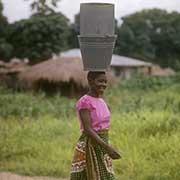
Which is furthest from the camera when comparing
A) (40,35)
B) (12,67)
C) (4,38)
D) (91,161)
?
(12,67)

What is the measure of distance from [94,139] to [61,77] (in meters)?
18.3

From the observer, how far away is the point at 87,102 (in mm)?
4215

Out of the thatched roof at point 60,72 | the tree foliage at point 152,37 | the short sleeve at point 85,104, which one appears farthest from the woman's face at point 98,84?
the tree foliage at point 152,37

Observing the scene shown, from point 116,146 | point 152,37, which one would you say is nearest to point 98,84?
point 116,146

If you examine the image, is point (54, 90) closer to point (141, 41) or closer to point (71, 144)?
point (71, 144)

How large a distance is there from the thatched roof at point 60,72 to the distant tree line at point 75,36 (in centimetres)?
266

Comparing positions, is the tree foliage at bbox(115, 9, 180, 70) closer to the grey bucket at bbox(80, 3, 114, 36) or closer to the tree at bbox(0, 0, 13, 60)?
the tree at bbox(0, 0, 13, 60)

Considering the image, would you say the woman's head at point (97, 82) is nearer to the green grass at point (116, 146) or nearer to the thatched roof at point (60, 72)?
the green grass at point (116, 146)

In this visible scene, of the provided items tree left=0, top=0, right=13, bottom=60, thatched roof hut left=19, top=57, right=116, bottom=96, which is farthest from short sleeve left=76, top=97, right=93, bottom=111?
tree left=0, top=0, right=13, bottom=60

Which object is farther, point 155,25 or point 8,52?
point 155,25

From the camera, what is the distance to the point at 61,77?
883 inches

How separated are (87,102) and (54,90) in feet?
62.4

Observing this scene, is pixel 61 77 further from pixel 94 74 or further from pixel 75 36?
pixel 94 74

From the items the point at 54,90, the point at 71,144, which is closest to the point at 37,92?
the point at 54,90
